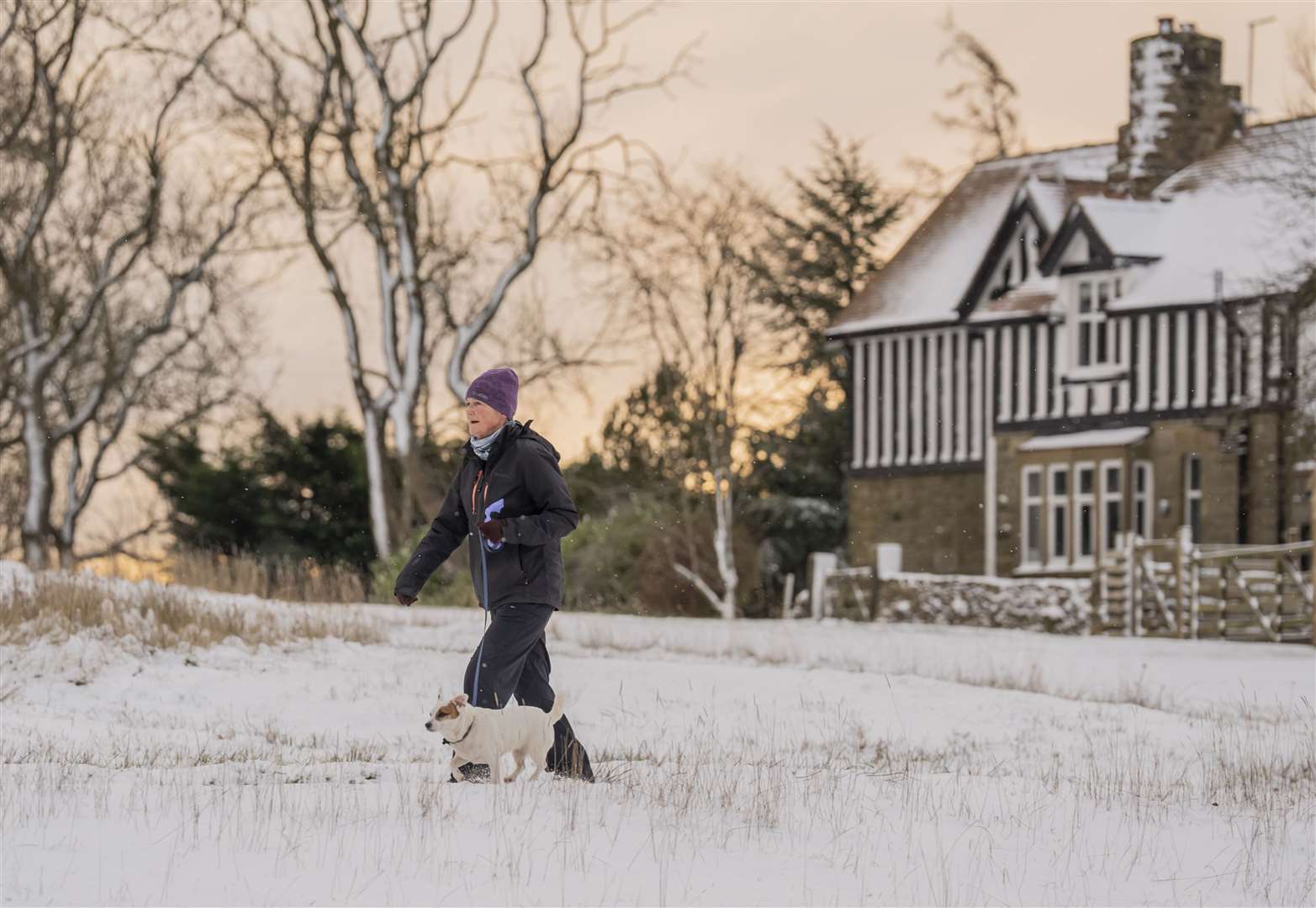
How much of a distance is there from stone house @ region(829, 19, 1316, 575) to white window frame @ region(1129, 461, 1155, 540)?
48mm

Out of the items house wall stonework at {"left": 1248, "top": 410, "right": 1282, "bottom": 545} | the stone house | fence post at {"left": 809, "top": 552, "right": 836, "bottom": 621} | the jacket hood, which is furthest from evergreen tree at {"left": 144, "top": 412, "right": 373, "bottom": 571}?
the jacket hood

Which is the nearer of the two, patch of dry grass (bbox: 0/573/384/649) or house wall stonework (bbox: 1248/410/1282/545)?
patch of dry grass (bbox: 0/573/384/649)

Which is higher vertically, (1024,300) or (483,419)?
(1024,300)

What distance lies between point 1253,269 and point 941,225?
8538 mm

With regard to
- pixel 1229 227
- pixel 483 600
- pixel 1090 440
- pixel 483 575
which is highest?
pixel 1229 227

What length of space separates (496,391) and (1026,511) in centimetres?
2652

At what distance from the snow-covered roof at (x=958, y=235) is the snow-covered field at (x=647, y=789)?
66.4 ft

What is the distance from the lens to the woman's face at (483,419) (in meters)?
8.05

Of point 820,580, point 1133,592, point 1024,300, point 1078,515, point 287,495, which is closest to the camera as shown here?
point 1133,592

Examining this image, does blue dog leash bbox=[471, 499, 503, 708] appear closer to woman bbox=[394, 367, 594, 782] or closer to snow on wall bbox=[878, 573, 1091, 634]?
woman bbox=[394, 367, 594, 782]

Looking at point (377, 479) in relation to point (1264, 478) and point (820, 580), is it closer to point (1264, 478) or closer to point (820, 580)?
point (820, 580)

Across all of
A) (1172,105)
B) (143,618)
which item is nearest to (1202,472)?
(1172,105)

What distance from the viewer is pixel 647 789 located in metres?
8.27

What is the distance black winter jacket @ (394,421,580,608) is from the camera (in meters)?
7.92
